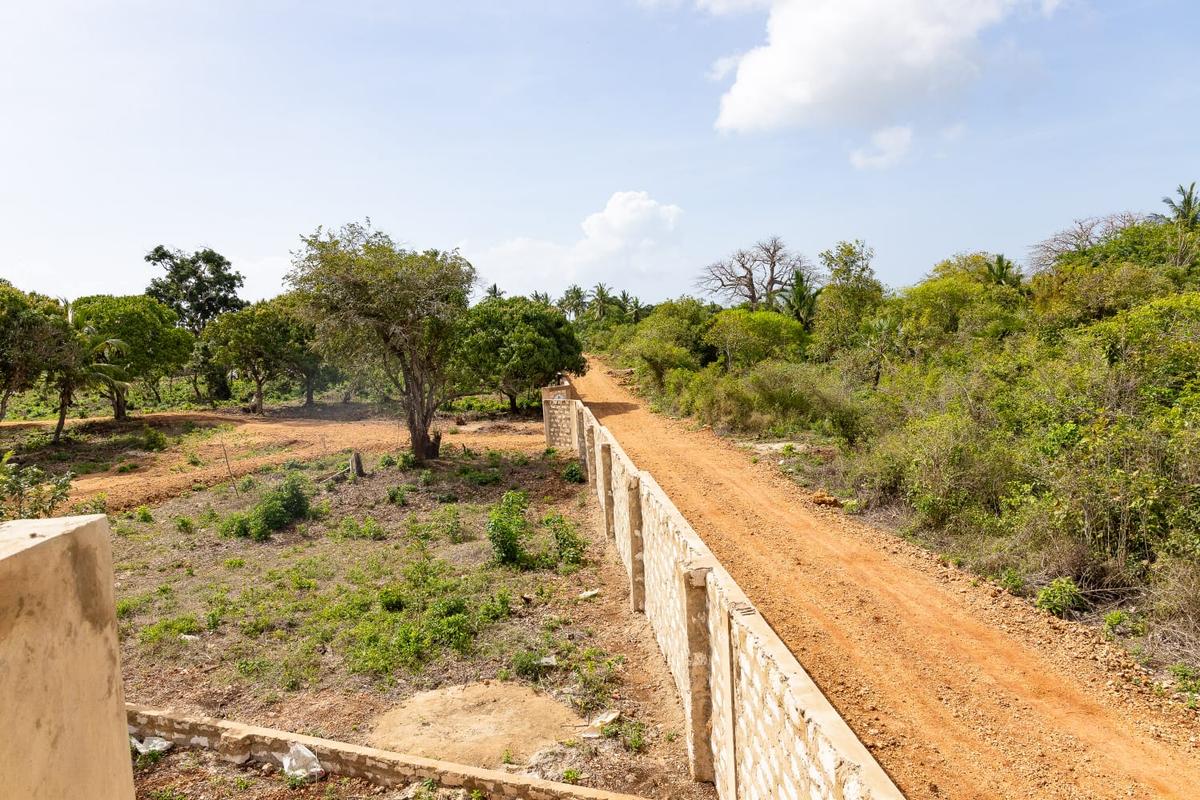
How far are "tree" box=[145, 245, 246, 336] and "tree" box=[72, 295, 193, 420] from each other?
49.9 feet

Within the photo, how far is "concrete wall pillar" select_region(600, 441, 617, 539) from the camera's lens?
1259 centimetres

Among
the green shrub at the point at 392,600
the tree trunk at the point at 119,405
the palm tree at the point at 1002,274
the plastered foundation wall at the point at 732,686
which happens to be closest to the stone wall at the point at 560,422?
the green shrub at the point at 392,600

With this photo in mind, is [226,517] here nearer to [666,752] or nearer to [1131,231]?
[666,752]

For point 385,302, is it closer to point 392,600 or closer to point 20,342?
point 392,600

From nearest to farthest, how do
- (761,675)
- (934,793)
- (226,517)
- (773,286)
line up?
(761,675) < (934,793) < (226,517) < (773,286)

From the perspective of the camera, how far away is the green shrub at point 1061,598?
8.09 meters

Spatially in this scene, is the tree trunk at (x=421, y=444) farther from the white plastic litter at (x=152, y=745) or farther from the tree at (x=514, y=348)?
the white plastic litter at (x=152, y=745)

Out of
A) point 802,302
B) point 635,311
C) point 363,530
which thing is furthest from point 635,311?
point 363,530

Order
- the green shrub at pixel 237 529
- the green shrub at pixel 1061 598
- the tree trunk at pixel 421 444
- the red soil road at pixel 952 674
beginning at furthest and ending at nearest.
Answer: the tree trunk at pixel 421 444 → the green shrub at pixel 237 529 → the green shrub at pixel 1061 598 → the red soil road at pixel 952 674

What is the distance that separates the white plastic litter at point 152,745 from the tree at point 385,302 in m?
11.8

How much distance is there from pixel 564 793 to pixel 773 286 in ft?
141

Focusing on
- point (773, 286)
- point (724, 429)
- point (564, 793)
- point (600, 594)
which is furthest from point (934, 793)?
point (773, 286)

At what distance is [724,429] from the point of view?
19844 mm

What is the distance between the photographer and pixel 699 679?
6078 mm
